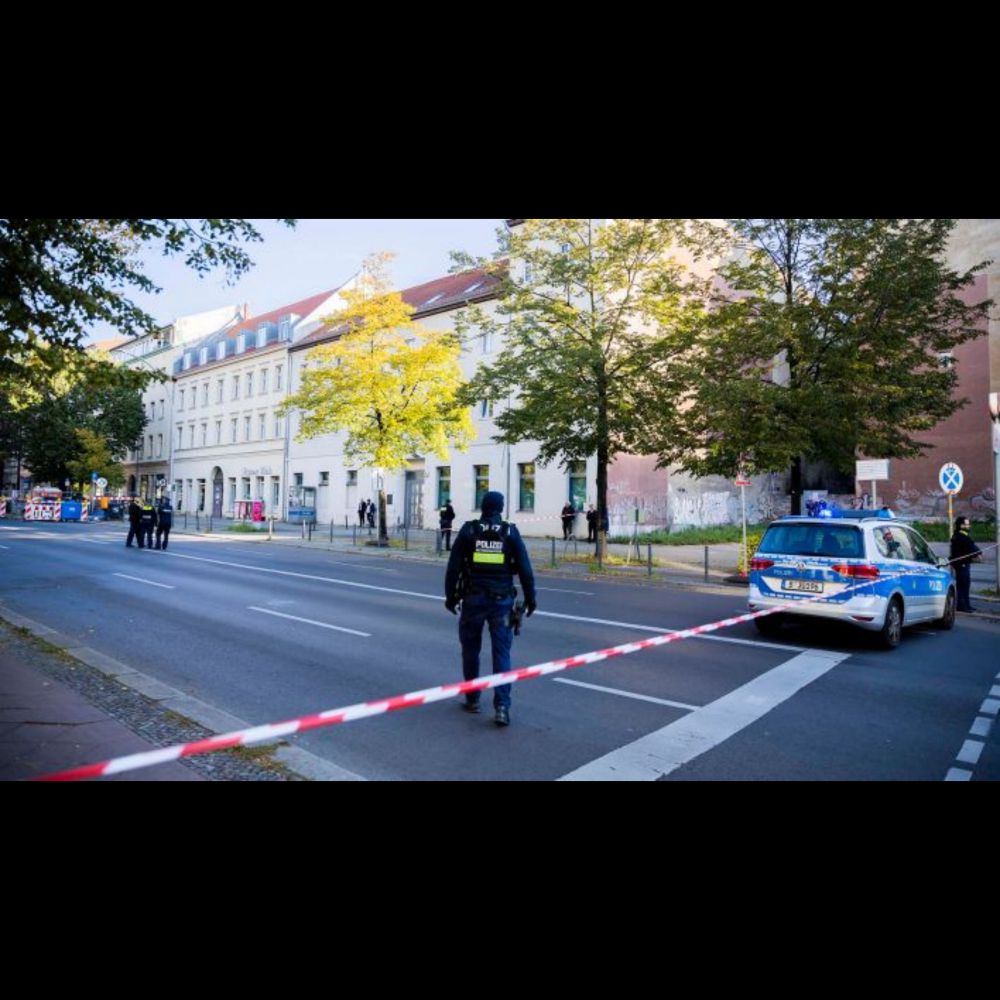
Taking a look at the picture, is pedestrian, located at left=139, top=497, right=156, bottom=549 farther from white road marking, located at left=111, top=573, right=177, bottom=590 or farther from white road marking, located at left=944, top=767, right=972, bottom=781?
white road marking, located at left=944, top=767, right=972, bottom=781

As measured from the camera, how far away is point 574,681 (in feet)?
23.9

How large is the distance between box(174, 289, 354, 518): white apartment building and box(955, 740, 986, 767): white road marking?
43.3 m

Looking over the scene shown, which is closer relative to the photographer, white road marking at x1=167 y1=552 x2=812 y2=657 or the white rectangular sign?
white road marking at x1=167 y1=552 x2=812 y2=657

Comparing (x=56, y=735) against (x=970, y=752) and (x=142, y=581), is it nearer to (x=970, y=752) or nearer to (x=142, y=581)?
(x=970, y=752)

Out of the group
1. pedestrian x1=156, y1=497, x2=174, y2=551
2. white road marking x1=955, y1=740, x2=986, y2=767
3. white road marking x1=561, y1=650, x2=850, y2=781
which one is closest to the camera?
white road marking x1=561, y1=650, x2=850, y2=781

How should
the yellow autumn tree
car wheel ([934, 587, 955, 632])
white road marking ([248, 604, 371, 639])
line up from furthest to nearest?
the yellow autumn tree
car wheel ([934, 587, 955, 632])
white road marking ([248, 604, 371, 639])

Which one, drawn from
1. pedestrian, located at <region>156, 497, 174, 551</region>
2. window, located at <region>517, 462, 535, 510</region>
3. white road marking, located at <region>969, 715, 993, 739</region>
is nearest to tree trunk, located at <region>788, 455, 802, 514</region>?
white road marking, located at <region>969, 715, 993, 739</region>

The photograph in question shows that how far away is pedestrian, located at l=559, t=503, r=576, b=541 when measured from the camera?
28312 mm

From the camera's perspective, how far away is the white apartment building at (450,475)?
3169 centimetres

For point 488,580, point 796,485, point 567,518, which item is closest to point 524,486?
point 567,518

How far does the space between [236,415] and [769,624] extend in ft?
165

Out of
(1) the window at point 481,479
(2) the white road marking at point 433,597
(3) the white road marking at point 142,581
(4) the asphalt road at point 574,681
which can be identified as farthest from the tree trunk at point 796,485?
(1) the window at point 481,479
